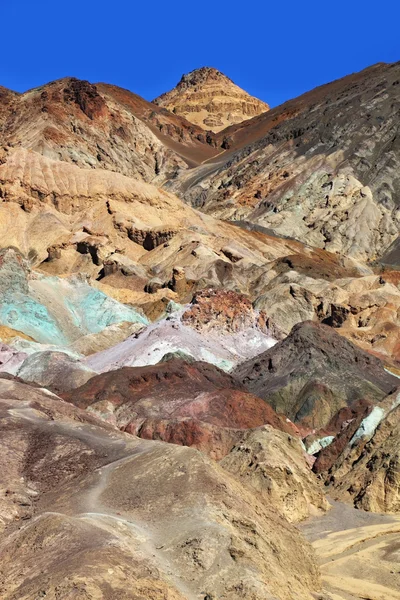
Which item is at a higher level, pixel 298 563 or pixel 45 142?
pixel 45 142

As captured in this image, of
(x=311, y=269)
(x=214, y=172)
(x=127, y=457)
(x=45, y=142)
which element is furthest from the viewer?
(x=214, y=172)

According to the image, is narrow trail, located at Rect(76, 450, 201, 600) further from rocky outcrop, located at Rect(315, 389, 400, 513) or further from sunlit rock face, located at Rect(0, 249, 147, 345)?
sunlit rock face, located at Rect(0, 249, 147, 345)

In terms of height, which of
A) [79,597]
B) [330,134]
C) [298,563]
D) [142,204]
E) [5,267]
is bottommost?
[298,563]

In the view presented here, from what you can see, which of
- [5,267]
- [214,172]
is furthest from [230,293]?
[214,172]

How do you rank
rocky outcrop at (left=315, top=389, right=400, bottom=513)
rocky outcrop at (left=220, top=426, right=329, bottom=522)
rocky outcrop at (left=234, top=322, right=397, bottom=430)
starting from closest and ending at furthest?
rocky outcrop at (left=220, top=426, right=329, bottom=522) → rocky outcrop at (left=315, top=389, right=400, bottom=513) → rocky outcrop at (left=234, top=322, right=397, bottom=430)

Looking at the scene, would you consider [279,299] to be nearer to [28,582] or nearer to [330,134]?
[28,582]

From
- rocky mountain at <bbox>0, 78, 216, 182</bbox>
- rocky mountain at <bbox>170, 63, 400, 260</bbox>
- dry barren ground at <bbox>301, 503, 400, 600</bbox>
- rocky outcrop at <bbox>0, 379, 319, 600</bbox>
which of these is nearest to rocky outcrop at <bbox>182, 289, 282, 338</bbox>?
dry barren ground at <bbox>301, 503, 400, 600</bbox>
